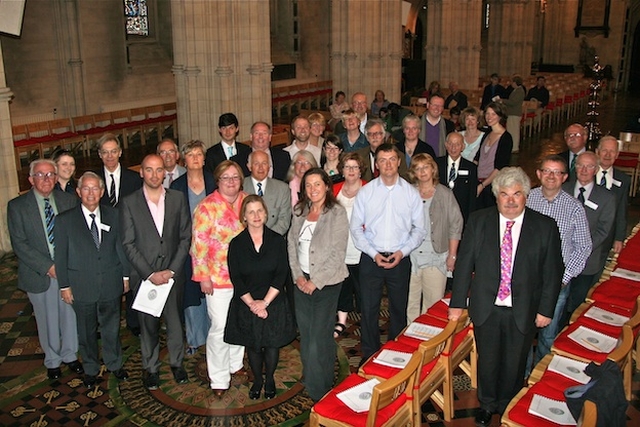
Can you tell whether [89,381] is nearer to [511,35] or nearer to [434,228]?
[434,228]

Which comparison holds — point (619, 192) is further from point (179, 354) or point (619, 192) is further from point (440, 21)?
point (440, 21)

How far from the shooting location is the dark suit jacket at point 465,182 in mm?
7117

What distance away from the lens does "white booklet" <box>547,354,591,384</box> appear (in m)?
4.80

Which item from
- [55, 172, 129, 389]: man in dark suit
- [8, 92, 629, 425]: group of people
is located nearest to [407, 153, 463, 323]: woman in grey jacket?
[8, 92, 629, 425]: group of people

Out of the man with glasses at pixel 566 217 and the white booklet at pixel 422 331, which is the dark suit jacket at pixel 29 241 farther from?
the man with glasses at pixel 566 217

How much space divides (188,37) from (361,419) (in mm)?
8626

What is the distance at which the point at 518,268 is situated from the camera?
475 centimetres

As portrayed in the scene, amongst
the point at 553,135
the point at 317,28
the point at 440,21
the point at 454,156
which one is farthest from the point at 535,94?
the point at 454,156

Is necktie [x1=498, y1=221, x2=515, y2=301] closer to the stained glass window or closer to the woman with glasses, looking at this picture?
the woman with glasses

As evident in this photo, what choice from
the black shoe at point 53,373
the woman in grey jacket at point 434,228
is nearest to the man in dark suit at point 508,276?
the woman in grey jacket at point 434,228

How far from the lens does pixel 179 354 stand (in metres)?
5.97

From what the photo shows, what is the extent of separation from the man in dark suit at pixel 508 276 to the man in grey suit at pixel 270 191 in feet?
5.97

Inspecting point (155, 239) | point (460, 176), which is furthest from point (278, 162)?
point (155, 239)

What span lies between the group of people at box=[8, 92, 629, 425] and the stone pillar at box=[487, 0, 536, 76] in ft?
72.9
